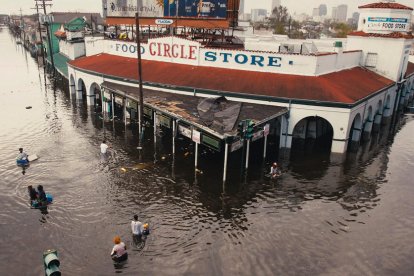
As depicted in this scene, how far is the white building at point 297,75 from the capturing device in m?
31.2

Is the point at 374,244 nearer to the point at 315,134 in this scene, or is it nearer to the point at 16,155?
the point at 315,134

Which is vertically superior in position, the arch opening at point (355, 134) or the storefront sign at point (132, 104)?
the storefront sign at point (132, 104)

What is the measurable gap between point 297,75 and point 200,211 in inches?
758

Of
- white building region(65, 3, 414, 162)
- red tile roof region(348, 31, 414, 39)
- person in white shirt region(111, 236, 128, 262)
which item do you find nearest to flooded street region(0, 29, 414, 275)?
person in white shirt region(111, 236, 128, 262)

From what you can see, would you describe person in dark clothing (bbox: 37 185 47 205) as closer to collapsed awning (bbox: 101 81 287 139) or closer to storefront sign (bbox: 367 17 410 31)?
collapsed awning (bbox: 101 81 287 139)

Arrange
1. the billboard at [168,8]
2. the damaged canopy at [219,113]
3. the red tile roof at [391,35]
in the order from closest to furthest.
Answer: the damaged canopy at [219,113] → the red tile roof at [391,35] → the billboard at [168,8]

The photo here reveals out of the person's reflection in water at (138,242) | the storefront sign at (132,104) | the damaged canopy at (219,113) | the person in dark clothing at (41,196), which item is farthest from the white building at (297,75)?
the person in dark clothing at (41,196)

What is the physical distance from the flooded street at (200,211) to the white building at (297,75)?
4213 mm

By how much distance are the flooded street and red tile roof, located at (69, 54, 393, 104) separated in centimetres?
570

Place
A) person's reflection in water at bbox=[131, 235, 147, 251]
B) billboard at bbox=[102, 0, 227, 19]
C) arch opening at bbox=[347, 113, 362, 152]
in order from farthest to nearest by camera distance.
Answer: billboard at bbox=[102, 0, 227, 19]
arch opening at bbox=[347, 113, 362, 152]
person's reflection in water at bbox=[131, 235, 147, 251]

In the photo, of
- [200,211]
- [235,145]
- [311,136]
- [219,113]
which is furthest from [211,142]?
[311,136]

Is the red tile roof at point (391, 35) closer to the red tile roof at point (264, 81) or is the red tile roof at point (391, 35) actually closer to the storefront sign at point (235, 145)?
the red tile roof at point (264, 81)

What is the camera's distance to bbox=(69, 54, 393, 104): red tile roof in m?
31.5

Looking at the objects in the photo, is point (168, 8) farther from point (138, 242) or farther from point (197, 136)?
point (138, 242)
